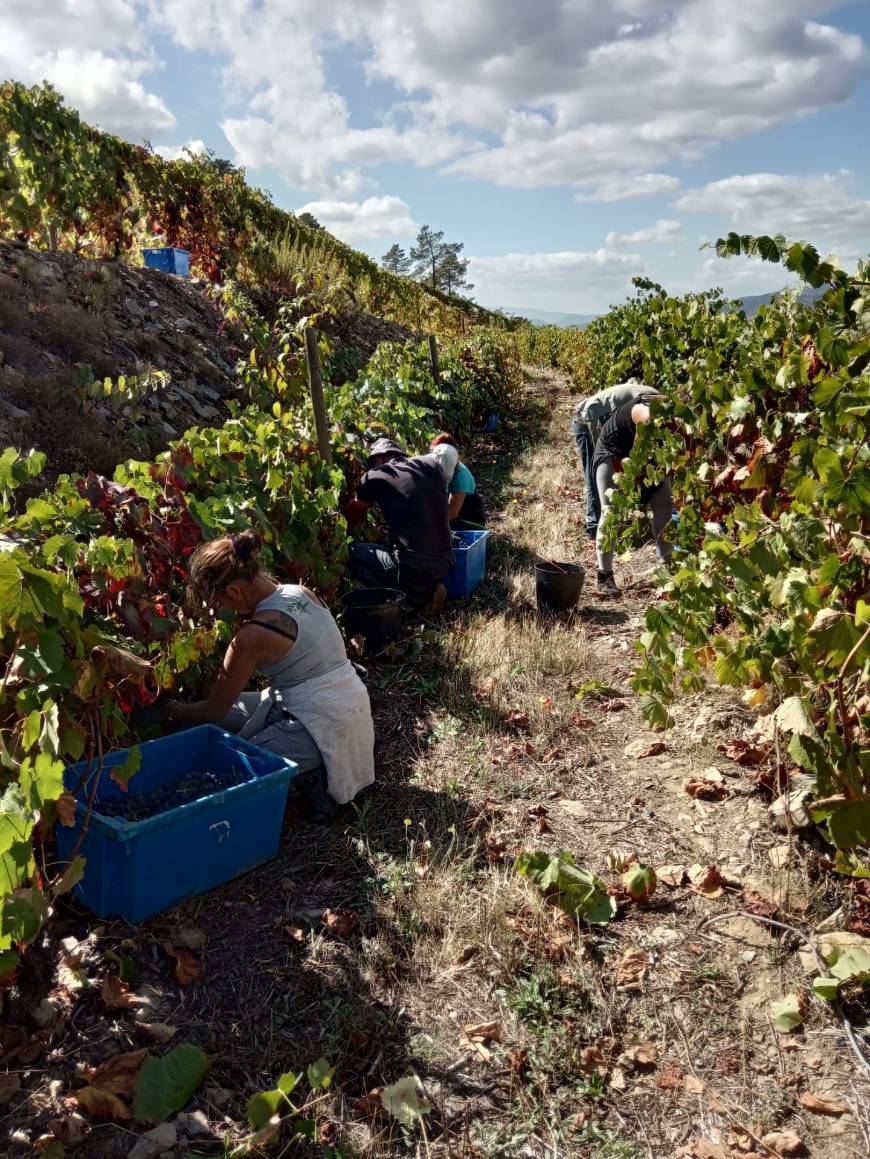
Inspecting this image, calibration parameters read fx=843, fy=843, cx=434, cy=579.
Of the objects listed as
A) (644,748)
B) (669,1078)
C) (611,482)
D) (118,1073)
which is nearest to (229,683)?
(118,1073)

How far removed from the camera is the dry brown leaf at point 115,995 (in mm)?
2277

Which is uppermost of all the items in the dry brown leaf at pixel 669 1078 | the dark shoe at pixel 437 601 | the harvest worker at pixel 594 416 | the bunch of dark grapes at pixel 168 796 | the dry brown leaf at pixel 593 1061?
the harvest worker at pixel 594 416

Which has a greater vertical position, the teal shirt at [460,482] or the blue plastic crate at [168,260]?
the blue plastic crate at [168,260]

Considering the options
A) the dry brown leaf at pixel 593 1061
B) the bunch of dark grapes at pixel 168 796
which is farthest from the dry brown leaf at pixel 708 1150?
the bunch of dark grapes at pixel 168 796

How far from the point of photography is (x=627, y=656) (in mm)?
4684

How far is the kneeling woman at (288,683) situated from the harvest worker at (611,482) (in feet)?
8.85

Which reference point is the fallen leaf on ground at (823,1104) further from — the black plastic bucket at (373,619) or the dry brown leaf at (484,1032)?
the black plastic bucket at (373,619)

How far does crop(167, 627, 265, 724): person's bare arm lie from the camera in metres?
3.06

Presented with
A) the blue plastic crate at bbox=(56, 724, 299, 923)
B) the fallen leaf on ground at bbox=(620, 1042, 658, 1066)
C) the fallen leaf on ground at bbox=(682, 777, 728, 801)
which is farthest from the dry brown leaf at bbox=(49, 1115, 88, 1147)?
the fallen leaf on ground at bbox=(682, 777, 728, 801)

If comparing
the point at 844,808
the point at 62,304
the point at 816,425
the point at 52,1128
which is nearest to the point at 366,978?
the point at 52,1128

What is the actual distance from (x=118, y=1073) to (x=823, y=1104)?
5.60ft

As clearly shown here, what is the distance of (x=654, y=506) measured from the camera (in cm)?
605

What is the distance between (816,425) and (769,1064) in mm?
2180

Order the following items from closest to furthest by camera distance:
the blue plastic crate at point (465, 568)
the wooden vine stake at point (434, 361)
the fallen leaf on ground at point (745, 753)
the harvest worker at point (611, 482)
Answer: the fallen leaf on ground at point (745, 753), the blue plastic crate at point (465, 568), the harvest worker at point (611, 482), the wooden vine stake at point (434, 361)
